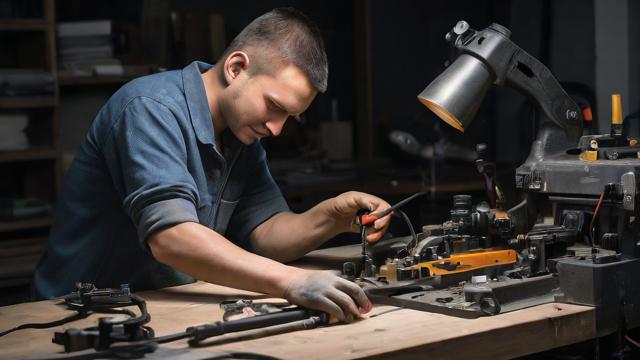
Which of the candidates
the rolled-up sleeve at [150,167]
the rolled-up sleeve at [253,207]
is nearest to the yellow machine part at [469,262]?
the rolled-up sleeve at [150,167]

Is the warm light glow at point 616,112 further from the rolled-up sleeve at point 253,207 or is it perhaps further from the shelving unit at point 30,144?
the shelving unit at point 30,144

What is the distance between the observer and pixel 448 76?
2.05 m

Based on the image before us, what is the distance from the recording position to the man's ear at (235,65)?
205 centimetres

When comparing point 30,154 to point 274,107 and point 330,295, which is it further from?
point 330,295

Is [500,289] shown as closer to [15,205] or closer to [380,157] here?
[15,205]

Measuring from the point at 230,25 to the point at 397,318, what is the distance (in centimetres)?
302

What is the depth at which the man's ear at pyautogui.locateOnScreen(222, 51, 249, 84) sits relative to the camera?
205 centimetres

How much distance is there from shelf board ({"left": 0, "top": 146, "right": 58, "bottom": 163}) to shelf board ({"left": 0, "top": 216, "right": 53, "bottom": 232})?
0.25 meters

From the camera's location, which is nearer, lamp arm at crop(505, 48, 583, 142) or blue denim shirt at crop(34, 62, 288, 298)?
blue denim shirt at crop(34, 62, 288, 298)

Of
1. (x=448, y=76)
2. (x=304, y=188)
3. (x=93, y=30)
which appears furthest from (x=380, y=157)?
(x=448, y=76)

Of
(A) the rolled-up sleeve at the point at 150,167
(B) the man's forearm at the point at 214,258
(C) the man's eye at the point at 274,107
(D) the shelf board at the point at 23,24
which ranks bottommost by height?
(B) the man's forearm at the point at 214,258

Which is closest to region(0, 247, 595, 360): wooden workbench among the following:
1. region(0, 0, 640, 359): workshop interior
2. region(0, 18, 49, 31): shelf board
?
region(0, 0, 640, 359): workshop interior

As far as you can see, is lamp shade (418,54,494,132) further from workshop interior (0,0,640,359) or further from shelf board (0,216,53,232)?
shelf board (0,216,53,232)

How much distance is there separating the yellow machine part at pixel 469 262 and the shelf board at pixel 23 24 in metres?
2.29
